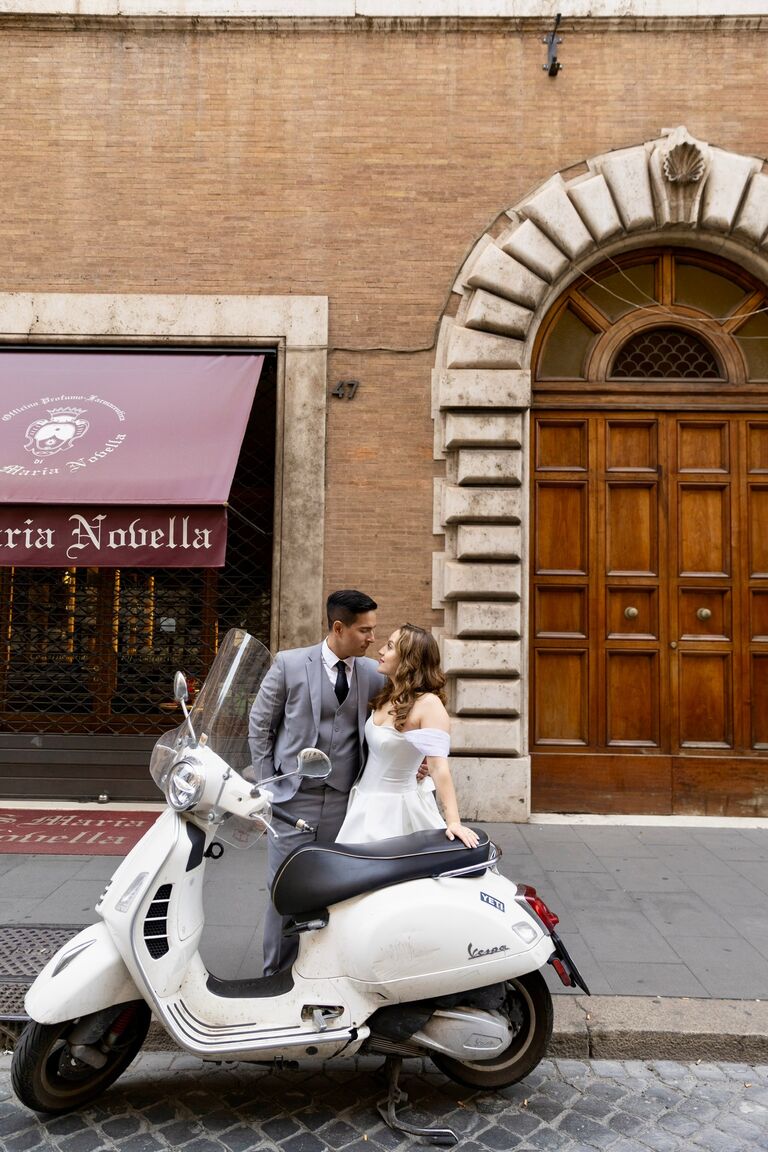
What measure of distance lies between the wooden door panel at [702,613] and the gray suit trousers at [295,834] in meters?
4.82

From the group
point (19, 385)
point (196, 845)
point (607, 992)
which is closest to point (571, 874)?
point (607, 992)

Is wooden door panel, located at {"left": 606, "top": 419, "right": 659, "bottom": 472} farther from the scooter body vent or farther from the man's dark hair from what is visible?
the scooter body vent

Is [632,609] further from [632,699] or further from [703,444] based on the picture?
[703,444]

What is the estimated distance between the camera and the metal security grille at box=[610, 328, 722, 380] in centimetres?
782

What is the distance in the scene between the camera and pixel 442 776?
11.1ft

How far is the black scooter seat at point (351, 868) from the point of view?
10.3 ft

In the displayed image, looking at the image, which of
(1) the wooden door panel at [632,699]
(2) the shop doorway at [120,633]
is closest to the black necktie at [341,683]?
(2) the shop doorway at [120,633]

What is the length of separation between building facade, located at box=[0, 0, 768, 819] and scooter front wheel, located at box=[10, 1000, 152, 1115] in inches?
176

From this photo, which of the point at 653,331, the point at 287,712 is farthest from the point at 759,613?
the point at 287,712

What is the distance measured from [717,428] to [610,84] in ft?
10.9

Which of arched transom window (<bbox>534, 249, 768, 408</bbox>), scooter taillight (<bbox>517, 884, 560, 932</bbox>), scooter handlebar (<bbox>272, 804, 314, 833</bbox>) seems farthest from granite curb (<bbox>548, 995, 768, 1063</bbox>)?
arched transom window (<bbox>534, 249, 768, 408</bbox>)

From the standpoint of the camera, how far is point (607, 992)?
4.02 m

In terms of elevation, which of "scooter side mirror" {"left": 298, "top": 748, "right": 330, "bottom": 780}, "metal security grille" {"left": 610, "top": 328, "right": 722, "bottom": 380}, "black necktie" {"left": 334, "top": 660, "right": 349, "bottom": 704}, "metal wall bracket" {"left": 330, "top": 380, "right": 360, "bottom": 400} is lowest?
"scooter side mirror" {"left": 298, "top": 748, "right": 330, "bottom": 780}

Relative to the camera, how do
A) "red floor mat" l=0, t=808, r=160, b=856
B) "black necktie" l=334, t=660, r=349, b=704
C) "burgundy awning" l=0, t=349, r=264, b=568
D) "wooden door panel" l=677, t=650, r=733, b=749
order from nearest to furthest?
"black necktie" l=334, t=660, r=349, b=704
"red floor mat" l=0, t=808, r=160, b=856
"burgundy awning" l=0, t=349, r=264, b=568
"wooden door panel" l=677, t=650, r=733, b=749
